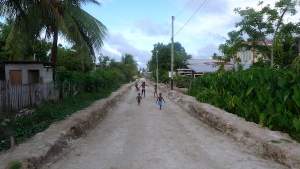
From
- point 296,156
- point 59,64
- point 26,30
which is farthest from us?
point 59,64

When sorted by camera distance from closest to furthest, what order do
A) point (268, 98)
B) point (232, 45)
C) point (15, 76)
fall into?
point (268, 98)
point (15, 76)
point (232, 45)

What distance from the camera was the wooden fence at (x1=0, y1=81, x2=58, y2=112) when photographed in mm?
19283

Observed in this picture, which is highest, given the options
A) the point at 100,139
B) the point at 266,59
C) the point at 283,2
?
the point at 283,2

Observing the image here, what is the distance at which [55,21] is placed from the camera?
50.1 feet

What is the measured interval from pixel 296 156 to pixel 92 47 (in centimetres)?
1708

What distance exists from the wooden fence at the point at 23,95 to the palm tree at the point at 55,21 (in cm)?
220

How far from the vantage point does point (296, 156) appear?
32.9 ft

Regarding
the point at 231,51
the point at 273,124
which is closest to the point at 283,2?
the point at 231,51

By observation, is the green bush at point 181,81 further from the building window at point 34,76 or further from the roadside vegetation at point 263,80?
the building window at point 34,76

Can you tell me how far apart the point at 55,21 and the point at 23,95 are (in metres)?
7.50

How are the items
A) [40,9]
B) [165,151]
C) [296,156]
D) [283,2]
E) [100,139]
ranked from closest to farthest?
[296,156] → [165,151] → [40,9] → [100,139] → [283,2]

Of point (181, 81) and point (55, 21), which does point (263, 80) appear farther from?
point (181, 81)

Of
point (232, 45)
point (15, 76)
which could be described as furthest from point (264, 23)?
point (15, 76)

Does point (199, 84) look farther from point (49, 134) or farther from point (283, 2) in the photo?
point (49, 134)
